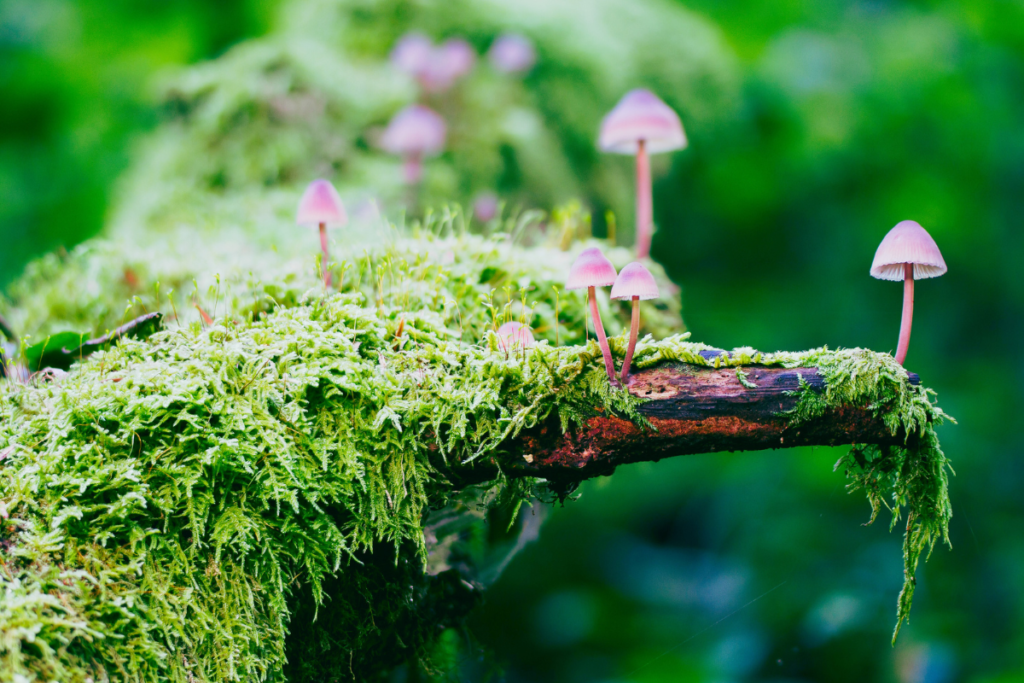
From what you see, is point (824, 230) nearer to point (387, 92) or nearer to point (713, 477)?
point (713, 477)

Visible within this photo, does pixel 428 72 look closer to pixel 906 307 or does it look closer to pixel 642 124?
pixel 642 124

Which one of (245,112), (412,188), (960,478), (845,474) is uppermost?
(245,112)

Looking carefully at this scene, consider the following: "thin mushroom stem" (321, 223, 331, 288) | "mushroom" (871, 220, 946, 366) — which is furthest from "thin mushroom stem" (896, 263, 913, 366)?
"thin mushroom stem" (321, 223, 331, 288)

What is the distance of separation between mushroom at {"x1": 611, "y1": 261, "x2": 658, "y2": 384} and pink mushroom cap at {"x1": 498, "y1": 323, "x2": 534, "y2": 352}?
181 millimetres

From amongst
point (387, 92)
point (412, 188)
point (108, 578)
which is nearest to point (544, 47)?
point (387, 92)

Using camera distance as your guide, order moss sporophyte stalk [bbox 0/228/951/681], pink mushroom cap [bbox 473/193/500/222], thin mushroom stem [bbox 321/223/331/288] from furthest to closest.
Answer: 1. pink mushroom cap [bbox 473/193/500/222]
2. thin mushroom stem [bbox 321/223/331/288]
3. moss sporophyte stalk [bbox 0/228/951/681]

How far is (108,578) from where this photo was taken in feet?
2.60

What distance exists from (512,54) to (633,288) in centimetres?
238

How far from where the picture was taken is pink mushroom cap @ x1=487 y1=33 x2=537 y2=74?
9.61 feet

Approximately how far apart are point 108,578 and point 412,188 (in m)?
2.08

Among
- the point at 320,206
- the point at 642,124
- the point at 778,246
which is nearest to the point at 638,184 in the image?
the point at 642,124

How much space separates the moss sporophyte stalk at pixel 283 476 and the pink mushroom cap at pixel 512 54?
2.14 m

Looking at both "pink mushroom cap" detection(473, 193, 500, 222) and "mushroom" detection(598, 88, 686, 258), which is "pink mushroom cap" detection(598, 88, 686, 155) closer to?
"mushroom" detection(598, 88, 686, 258)

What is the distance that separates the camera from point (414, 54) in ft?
9.20
